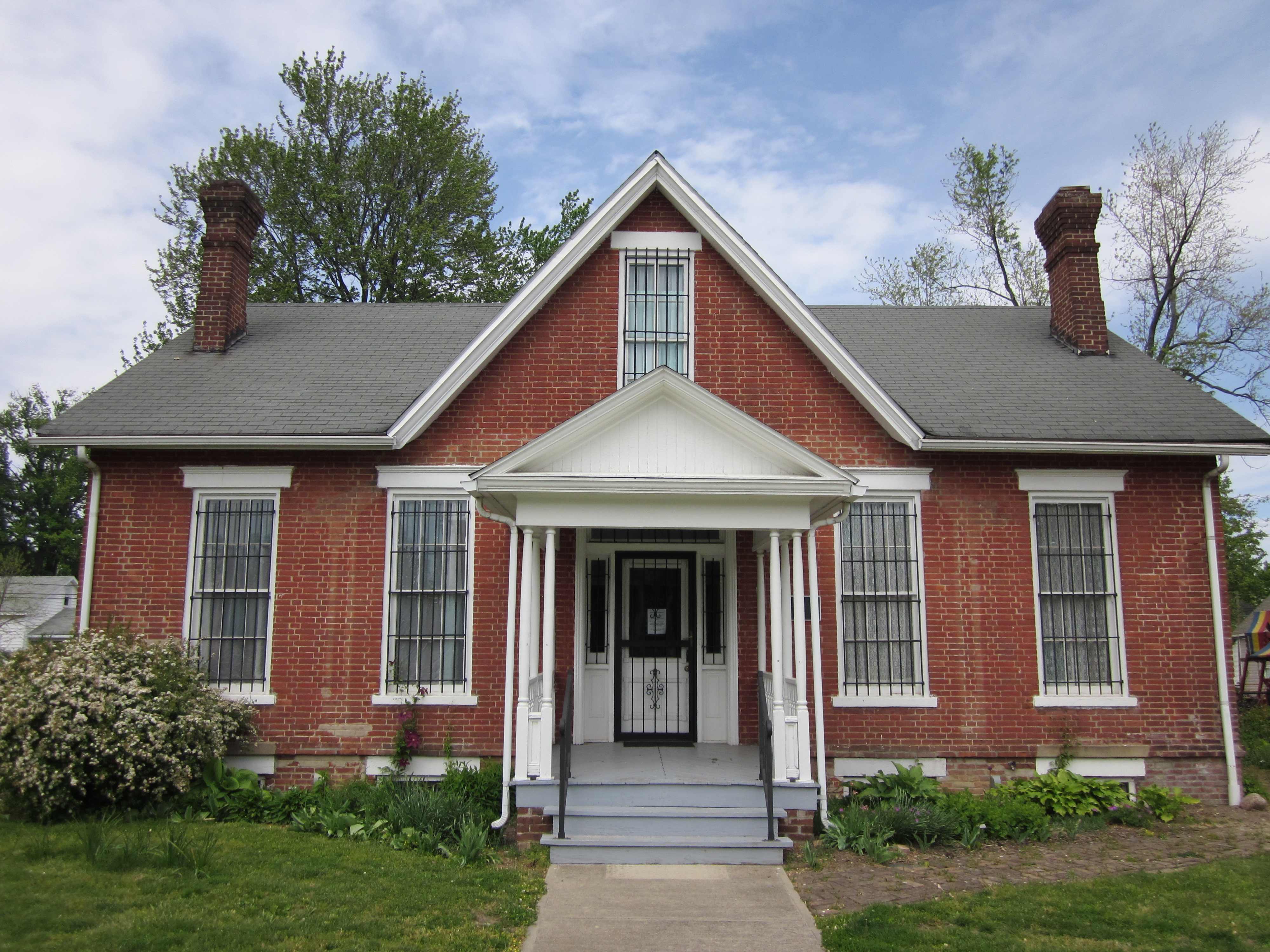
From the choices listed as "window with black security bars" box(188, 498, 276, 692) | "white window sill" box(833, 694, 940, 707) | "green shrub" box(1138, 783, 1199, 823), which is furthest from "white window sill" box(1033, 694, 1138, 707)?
"window with black security bars" box(188, 498, 276, 692)

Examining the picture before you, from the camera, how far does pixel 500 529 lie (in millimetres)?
10141

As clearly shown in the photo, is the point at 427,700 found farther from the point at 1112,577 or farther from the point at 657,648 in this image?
the point at 1112,577

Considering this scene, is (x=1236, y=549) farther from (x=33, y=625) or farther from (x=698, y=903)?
(x=33, y=625)

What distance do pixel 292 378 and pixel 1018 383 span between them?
9.01 m

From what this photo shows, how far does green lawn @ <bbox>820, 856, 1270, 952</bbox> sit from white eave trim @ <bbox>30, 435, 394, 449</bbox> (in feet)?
21.6

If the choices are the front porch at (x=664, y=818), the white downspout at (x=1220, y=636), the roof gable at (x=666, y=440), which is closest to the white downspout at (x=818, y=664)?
the front porch at (x=664, y=818)

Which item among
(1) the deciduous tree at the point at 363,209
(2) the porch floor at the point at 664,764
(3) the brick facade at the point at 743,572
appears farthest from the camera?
(1) the deciduous tree at the point at 363,209

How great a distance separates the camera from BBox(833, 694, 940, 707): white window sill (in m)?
9.88

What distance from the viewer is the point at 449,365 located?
1023cm

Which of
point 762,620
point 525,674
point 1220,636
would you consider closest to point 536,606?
point 525,674

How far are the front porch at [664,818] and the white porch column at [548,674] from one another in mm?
170

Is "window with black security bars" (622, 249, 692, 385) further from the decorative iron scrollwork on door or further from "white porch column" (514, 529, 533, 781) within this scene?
the decorative iron scrollwork on door

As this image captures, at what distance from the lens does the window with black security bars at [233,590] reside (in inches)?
392

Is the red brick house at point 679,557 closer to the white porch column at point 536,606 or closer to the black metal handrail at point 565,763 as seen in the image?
the white porch column at point 536,606
